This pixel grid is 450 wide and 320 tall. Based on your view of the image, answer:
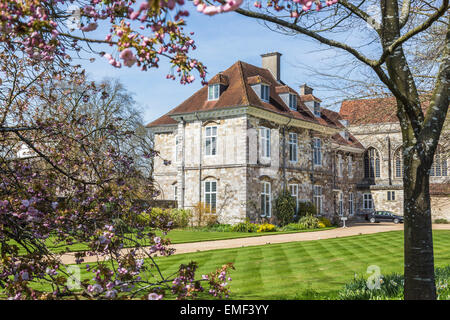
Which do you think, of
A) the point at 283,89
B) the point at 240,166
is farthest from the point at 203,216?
the point at 283,89

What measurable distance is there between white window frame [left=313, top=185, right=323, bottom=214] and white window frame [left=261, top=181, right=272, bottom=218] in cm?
582

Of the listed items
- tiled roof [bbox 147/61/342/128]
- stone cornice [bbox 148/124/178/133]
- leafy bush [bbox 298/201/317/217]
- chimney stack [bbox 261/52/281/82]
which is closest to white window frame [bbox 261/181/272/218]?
leafy bush [bbox 298/201/317/217]

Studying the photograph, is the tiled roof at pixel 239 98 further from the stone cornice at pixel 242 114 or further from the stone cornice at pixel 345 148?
the stone cornice at pixel 345 148

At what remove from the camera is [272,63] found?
3331cm

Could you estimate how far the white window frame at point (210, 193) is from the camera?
26848 mm

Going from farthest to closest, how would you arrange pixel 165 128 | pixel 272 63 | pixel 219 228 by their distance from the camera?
pixel 272 63 → pixel 165 128 → pixel 219 228

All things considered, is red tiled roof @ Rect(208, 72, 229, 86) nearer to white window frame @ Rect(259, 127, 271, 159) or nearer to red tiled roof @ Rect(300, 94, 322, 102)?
white window frame @ Rect(259, 127, 271, 159)

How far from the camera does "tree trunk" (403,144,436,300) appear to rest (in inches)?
229

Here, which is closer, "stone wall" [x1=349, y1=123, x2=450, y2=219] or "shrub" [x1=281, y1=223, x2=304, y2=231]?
"shrub" [x1=281, y1=223, x2=304, y2=231]

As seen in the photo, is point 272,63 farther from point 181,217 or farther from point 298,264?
point 298,264

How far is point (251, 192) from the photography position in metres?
26.0

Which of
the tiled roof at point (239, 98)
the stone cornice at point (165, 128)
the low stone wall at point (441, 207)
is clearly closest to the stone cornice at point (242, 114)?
the tiled roof at point (239, 98)

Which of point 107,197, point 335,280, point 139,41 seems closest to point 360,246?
point 335,280

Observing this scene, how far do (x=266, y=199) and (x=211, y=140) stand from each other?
497 cm
